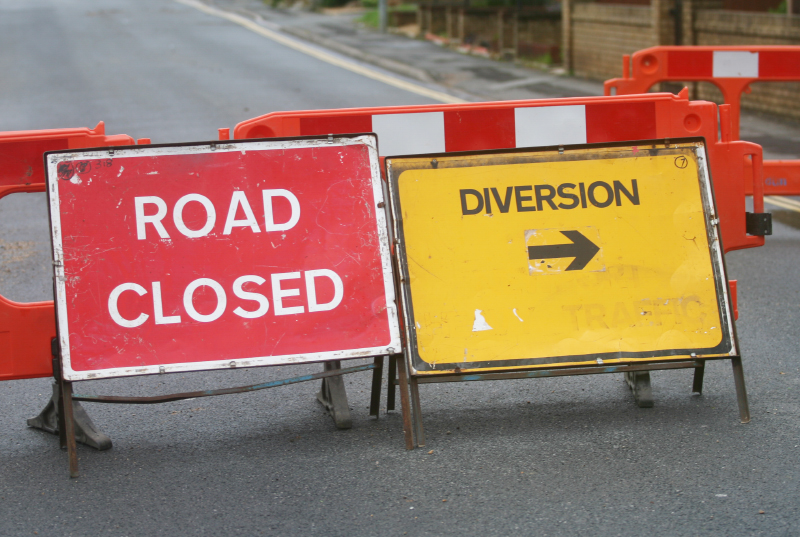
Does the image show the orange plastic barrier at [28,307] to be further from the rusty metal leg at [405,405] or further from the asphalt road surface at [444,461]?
the rusty metal leg at [405,405]

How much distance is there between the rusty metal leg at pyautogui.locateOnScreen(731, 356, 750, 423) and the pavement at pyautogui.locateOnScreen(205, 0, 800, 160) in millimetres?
7909

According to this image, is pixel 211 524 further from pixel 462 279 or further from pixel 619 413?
pixel 619 413

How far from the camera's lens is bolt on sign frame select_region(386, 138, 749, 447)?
4.16 metres

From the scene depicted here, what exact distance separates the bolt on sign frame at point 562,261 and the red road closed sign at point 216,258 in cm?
22

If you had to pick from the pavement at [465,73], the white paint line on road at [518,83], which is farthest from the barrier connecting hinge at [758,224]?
the white paint line on road at [518,83]

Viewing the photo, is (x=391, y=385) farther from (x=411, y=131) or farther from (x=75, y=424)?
(x=75, y=424)

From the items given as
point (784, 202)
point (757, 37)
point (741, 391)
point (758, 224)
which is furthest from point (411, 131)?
point (757, 37)

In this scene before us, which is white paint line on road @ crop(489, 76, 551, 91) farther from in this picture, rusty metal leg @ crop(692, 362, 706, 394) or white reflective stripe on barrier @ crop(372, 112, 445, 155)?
rusty metal leg @ crop(692, 362, 706, 394)

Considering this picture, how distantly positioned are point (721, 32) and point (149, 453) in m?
13.7

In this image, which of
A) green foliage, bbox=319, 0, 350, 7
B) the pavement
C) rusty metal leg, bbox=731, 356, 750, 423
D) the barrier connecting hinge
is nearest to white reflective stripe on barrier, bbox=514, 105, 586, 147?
the barrier connecting hinge

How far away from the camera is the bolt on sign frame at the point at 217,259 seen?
157 inches

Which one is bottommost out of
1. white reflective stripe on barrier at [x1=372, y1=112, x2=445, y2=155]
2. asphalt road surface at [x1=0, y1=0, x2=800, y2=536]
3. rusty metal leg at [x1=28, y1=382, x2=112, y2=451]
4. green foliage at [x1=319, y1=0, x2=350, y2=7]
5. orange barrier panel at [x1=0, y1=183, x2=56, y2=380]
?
asphalt road surface at [x1=0, y1=0, x2=800, y2=536]

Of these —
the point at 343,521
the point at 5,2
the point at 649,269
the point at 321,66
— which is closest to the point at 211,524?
the point at 343,521

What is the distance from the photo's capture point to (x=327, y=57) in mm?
22422
